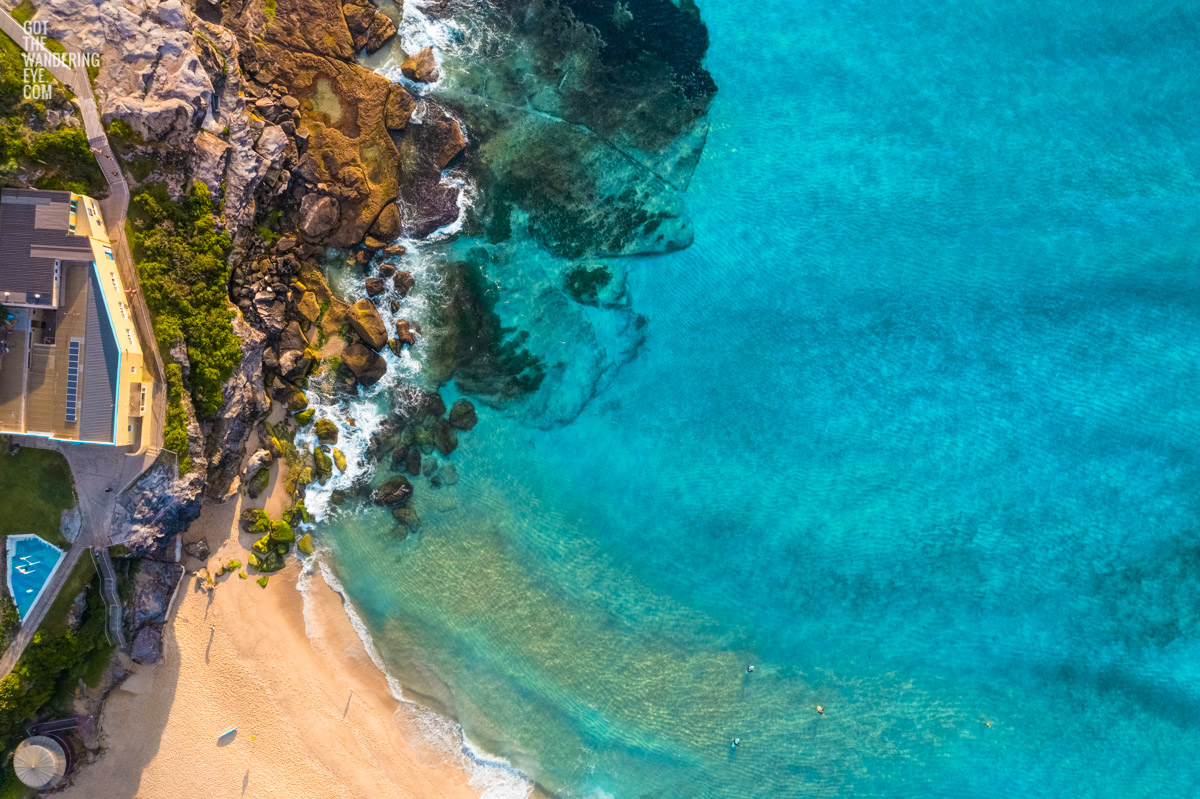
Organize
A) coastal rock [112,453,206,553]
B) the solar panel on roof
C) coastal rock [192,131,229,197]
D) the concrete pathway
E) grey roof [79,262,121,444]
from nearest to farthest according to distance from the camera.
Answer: grey roof [79,262,121,444], the solar panel on roof, the concrete pathway, coastal rock [112,453,206,553], coastal rock [192,131,229,197]

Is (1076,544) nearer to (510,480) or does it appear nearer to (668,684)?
(668,684)

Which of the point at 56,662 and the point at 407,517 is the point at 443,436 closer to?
the point at 407,517

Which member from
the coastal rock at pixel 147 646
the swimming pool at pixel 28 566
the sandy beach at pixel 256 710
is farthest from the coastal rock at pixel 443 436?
the swimming pool at pixel 28 566

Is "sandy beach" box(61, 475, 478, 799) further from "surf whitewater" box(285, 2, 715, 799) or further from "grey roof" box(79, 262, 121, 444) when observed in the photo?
"grey roof" box(79, 262, 121, 444)

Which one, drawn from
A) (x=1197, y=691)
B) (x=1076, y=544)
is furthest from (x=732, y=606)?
(x=1197, y=691)

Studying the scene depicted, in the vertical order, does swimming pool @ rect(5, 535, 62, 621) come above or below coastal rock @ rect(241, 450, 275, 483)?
below

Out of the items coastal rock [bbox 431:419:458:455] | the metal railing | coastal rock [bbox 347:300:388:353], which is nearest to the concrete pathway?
the metal railing
